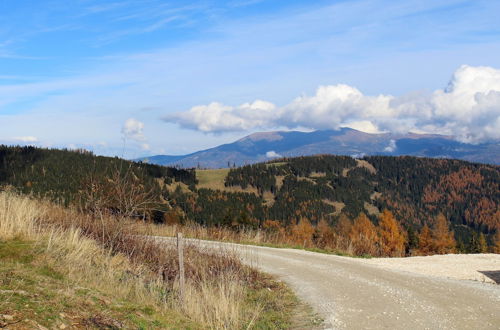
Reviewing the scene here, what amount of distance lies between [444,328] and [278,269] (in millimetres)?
9188

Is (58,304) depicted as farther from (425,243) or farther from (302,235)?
(425,243)

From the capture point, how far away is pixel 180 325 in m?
8.61

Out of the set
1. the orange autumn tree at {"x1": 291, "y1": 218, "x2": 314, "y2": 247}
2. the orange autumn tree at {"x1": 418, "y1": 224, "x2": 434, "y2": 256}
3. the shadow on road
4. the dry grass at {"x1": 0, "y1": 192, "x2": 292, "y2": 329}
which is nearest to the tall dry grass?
the dry grass at {"x1": 0, "y1": 192, "x2": 292, "y2": 329}

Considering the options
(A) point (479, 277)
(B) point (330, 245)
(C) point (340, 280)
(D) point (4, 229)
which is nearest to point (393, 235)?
(B) point (330, 245)

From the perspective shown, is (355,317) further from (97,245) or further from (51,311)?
(97,245)

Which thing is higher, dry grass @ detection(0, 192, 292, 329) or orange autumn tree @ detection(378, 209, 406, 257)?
dry grass @ detection(0, 192, 292, 329)

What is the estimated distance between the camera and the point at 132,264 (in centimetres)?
1395

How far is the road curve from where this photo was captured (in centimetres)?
1044

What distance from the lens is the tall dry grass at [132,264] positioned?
9.83 meters

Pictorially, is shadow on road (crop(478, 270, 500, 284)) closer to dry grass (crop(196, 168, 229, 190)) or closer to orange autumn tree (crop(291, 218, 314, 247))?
orange autumn tree (crop(291, 218, 314, 247))

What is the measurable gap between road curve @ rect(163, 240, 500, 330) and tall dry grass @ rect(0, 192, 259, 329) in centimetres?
204

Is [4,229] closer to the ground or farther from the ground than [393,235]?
farther from the ground

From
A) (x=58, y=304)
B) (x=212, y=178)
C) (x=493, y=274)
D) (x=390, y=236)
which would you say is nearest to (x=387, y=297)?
(x=58, y=304)

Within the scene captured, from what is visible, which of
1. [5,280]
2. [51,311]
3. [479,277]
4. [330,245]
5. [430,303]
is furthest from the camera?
[330,245]
